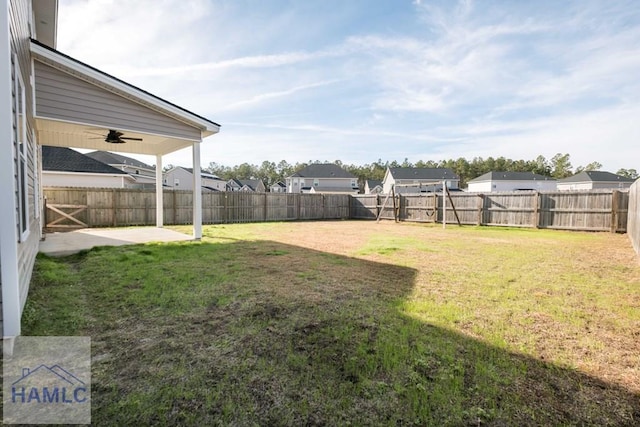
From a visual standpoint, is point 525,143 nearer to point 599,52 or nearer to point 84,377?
point 599,52

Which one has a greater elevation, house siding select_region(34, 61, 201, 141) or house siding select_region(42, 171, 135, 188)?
house siding select_region(34, 61, 201, 141)

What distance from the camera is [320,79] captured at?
14.5 meters

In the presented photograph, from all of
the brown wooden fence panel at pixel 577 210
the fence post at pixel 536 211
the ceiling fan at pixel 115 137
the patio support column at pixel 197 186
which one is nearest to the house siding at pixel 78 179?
the ceiling fan at pixel 115 137

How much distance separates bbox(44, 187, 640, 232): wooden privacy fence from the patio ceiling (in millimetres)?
4087

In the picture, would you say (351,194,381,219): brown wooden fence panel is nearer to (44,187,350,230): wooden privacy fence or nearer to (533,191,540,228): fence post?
(44,187,350,230): wooden privacy fence

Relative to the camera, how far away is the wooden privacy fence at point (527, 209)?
1124 cm

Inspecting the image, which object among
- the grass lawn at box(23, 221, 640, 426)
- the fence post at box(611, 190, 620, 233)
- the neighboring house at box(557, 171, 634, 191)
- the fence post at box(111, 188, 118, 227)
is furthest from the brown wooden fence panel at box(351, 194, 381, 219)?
the neighboring house at box(557, 171, 634, 191)

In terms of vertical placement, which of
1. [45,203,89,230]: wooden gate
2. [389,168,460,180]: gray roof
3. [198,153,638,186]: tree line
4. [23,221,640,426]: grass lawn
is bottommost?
[23,221,640,426]: grass lawn

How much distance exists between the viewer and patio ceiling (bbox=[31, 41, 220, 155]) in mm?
5352

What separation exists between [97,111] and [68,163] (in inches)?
565

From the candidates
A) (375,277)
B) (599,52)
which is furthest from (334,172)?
(375,277)

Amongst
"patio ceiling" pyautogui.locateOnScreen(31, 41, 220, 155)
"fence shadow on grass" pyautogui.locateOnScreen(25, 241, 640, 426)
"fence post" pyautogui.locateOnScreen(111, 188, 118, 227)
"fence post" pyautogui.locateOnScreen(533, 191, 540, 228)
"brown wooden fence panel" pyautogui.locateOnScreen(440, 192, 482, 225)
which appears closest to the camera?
"fence shadow on grass" pyautogui.locateOnScreen(25, 241, 640, 426)

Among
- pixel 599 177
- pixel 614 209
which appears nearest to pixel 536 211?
pixel 614 209

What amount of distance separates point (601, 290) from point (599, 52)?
9.51 m
